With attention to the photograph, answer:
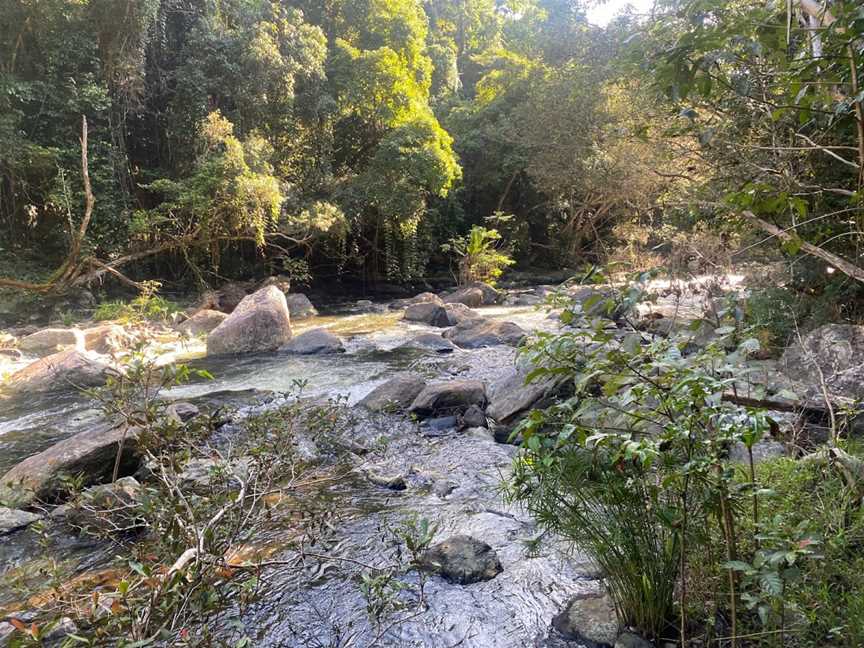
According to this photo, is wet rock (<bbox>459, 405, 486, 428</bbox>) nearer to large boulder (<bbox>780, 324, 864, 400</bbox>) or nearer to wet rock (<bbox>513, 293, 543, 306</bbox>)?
large boulder (<bbox>780, 324, 864, 400</bbox>)

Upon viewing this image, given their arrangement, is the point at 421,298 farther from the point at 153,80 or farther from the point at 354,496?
the point at 354,496

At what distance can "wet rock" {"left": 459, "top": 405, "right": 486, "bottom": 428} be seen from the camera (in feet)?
16.3

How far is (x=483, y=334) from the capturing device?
30.2 feet

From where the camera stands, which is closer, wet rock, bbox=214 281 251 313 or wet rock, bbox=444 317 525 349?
wet rock, bbox=444 317 525 349

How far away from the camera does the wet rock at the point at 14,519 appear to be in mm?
3217

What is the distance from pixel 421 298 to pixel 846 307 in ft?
31.6

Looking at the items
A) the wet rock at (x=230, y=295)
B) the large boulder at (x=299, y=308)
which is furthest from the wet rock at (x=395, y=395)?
the wet rock at (x=230, y=295)

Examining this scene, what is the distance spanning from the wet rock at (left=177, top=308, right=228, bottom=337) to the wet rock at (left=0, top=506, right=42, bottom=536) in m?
6.82

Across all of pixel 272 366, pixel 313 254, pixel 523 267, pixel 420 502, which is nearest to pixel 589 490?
pixel 420 502

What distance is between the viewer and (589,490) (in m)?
1.92

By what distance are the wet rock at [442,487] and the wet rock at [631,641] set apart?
177 cm

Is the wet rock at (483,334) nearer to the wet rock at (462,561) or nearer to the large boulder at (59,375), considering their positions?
the large boulder at (59,375)

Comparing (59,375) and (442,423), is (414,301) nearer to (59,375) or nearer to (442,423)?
(59,375)

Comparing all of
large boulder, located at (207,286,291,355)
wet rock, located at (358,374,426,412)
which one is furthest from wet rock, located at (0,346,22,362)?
wet rock, located at (358,374,426,412)
